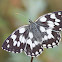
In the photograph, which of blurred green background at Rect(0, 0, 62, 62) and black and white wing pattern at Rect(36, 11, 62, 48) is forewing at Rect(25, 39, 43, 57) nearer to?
black and white wing pattern at Rect(36, 11, 62, 48)

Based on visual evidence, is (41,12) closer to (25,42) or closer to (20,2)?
(20,2)

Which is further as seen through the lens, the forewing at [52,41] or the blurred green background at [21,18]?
the blurred green background at [21,18]

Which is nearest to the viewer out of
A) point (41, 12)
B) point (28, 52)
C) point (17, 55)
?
point (28, 52)

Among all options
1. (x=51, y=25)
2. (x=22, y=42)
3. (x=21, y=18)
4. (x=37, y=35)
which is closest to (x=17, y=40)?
(x=22, y=42)

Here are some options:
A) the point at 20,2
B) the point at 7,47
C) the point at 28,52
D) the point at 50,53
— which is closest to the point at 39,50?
the point at 28,52

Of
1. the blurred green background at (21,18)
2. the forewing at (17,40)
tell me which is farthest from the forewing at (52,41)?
the blurred green background at (21,18)

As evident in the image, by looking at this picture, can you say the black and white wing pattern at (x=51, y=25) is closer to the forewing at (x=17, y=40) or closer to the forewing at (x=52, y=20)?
the forewing at (x=52, y=20)

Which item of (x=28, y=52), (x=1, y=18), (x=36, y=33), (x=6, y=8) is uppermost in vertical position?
(x=6, y=8)
